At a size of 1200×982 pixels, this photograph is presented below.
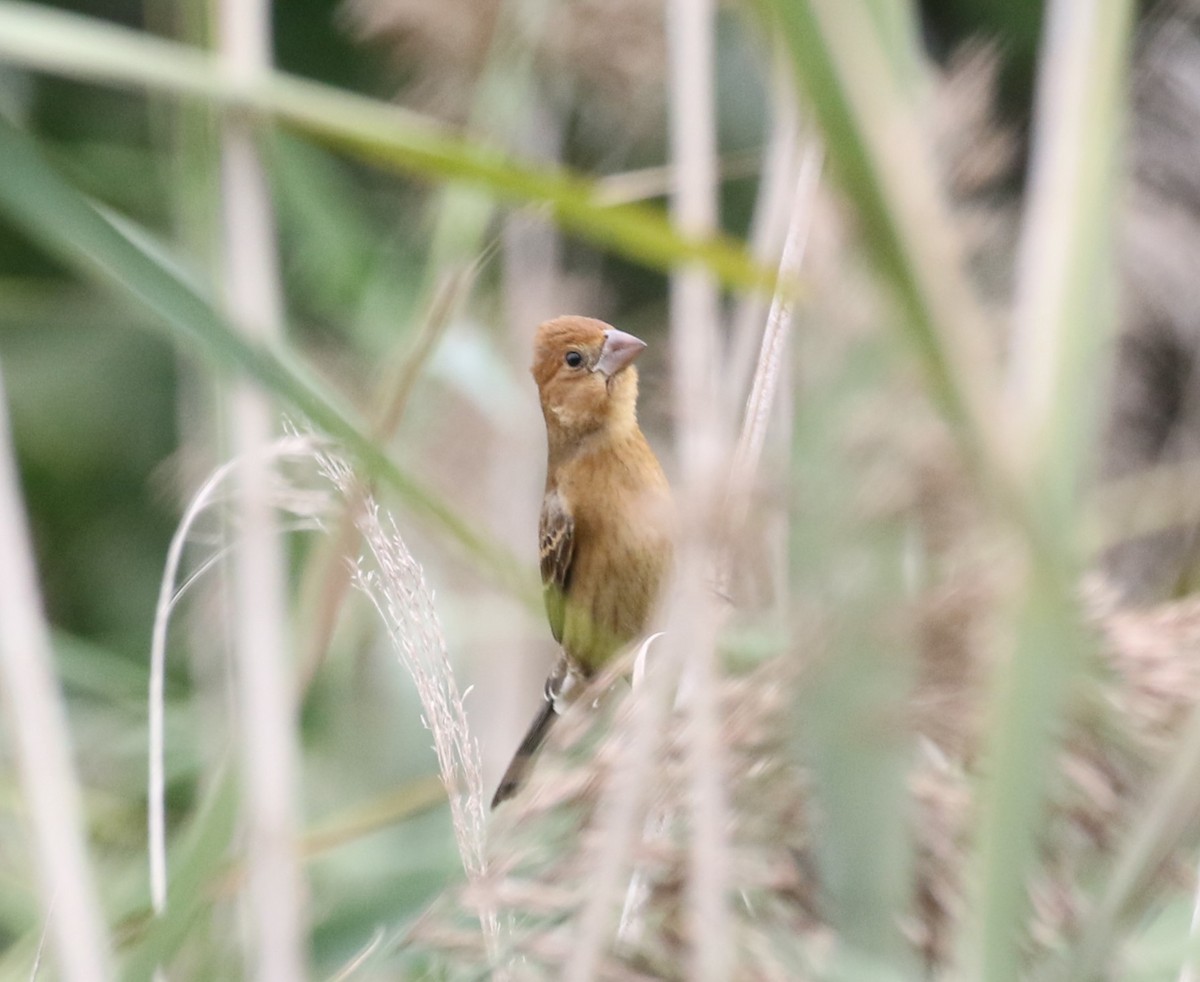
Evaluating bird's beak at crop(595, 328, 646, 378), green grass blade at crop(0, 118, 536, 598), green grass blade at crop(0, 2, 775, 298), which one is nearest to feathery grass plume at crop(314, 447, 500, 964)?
green grass blade at crop(0, 118, 536, 598)

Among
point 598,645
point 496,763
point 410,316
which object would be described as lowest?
point 496,763

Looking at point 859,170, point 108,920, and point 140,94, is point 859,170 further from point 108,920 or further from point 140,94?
point 140,94

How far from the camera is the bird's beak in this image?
192 centimetres

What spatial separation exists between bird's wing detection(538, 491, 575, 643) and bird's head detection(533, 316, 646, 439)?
13 centimetres

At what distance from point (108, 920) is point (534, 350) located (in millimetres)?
956

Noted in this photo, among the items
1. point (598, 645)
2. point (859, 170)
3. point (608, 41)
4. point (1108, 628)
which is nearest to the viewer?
point (859, 170)

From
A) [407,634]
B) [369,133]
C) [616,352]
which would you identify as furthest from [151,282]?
[616,352]

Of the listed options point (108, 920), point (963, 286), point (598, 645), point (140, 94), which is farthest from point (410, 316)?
point (963, 286)

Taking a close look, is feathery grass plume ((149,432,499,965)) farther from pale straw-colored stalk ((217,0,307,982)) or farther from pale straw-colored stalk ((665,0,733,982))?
pale straw-colored stalk ((665,0,733,982))

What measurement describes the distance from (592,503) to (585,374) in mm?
222

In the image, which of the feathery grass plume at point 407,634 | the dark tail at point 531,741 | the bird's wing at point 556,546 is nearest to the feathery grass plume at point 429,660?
the feathery grass plume at point 407,634

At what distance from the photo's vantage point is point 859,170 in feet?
2.05

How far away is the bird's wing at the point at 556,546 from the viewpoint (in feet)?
7.09

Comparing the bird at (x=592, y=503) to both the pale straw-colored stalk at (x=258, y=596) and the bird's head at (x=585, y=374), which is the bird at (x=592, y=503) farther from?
the pale straw-colored stalk at (x=258, y=596)
